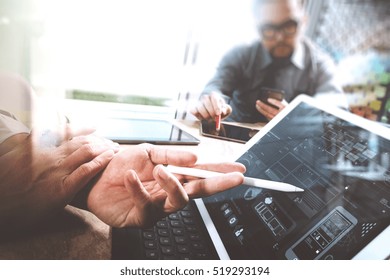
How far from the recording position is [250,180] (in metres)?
0.55

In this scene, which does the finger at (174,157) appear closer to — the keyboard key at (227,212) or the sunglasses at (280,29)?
the keyboard key at (227,212)

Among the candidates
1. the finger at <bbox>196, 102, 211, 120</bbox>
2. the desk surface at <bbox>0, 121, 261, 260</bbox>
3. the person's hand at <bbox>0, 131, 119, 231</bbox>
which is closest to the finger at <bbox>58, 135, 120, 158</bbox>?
the person's hand at <bbox>0, 131, 119, 231</bbox>

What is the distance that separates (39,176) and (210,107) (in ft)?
1.27

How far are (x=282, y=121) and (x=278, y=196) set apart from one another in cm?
20

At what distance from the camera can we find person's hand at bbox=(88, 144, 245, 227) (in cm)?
46

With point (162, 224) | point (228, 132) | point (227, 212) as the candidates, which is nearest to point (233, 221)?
point (227, 212)

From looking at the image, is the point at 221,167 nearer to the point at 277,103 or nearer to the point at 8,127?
the point at 277,103

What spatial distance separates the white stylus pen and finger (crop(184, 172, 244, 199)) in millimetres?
19

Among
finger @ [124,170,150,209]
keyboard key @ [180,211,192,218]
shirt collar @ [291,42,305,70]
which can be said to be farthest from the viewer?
shirt collar @ [291,42,305,70]

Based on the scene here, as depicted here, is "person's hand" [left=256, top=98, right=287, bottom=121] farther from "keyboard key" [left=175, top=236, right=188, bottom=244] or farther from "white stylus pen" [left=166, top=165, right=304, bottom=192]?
"keyboard key" [left=175, top=236, right=188, bottom=244]

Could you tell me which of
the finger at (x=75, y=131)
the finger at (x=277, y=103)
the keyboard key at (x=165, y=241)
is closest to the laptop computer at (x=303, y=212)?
the keyboard key at (x=165, y=241)

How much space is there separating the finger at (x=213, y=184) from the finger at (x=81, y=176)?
0.16m

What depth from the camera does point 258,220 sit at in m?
0.53
